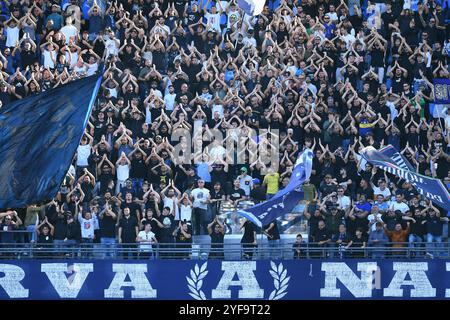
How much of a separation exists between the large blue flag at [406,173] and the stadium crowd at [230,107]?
1.32 metres

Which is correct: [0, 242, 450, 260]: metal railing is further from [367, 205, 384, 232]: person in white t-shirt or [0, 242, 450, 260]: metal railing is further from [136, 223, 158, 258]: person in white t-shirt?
[367, 205, 384, 232]: person in white t-shirt

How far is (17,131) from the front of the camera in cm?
2442

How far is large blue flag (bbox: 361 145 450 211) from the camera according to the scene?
2836 cm

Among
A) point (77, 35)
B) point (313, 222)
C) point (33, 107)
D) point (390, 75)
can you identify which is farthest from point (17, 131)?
point (390, 75)

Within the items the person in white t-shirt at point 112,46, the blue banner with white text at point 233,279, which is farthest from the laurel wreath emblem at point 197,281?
the person in white t-shirt at point 112,46

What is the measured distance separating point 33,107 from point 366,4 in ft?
42.7

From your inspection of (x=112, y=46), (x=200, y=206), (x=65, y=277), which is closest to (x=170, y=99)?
(x=112, y=46)

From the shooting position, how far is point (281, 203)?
93.6ft

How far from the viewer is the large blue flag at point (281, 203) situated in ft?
93.0

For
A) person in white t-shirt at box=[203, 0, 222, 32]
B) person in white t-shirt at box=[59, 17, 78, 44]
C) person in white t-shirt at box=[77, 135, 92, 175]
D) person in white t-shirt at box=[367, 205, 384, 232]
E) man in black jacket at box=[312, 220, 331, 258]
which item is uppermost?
person in white t-shirt at box=[203, 0, 222, 32]

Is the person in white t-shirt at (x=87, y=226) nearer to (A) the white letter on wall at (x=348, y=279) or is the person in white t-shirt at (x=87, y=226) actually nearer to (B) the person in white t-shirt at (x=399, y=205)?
(A) the white letter on wall at (x=348, y=279)

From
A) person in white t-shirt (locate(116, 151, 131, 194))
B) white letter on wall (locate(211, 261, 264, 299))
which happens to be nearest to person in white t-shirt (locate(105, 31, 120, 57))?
person in white t-shirt (locate(116, 151, 131, 194))

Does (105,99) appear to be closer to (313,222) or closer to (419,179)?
(313,222)

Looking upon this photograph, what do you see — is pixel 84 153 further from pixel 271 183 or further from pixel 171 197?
pixel 271 183
